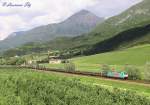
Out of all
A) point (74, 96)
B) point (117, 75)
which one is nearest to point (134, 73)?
point (117, 75)

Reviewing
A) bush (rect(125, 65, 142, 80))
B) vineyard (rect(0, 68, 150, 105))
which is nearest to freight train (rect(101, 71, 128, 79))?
bush (rect(125, 65, 142, 80))

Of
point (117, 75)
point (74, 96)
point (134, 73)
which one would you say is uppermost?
Answer: point (134, 73)

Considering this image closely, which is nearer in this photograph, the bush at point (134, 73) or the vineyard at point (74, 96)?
A: the vineyard at point (74, 96)

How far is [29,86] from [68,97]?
2769 centimetres

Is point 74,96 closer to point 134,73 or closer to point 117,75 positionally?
point 134,73

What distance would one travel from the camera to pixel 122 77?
103562 mm

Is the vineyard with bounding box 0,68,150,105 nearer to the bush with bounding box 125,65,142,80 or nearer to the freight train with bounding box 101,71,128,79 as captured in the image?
the freight train with bounding box 101,71,128,79

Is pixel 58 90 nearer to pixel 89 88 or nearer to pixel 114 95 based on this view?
pixel 89 88

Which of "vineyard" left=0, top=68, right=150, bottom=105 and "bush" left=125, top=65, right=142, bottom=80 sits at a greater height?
"bush" left=125, top=65, right=142, bottom=80

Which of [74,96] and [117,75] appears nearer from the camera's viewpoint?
[74,96]

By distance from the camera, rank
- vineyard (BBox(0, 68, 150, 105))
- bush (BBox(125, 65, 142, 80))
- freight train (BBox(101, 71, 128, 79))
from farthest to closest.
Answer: freight train (BBox(101, 71, 128, 79))
bush (BBox(125, 65, 142, 80))
vineyard (BBox(0, 68, 150, 105))

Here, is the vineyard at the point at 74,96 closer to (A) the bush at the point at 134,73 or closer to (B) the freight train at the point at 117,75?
(B) the freight train at the point at 117,75

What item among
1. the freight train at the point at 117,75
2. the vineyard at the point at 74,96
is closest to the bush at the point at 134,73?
the freight train at the point at 117,75

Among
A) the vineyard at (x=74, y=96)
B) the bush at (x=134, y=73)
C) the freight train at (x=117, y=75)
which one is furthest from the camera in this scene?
the freight train at (x=117, y=75)
